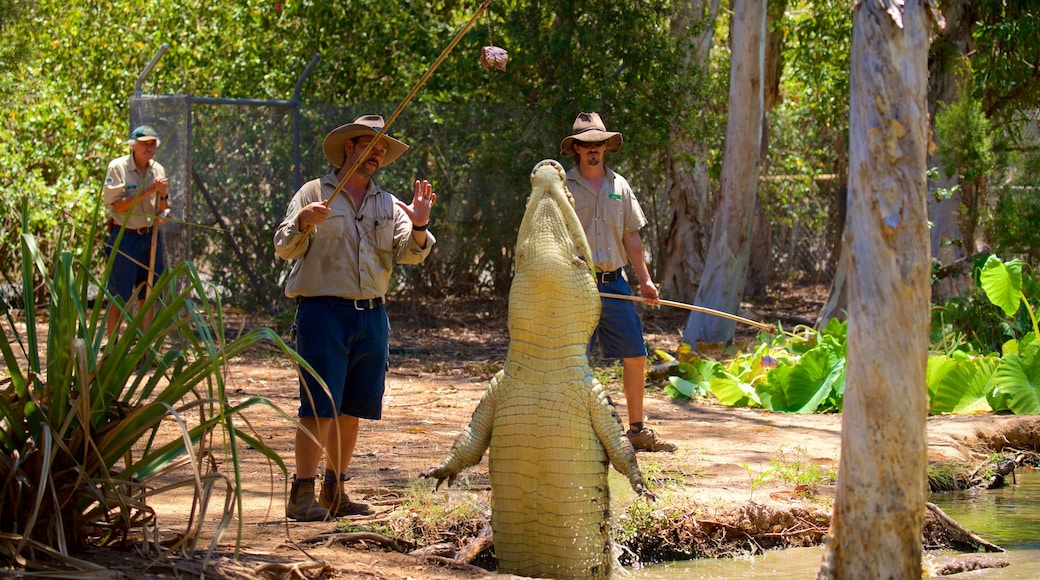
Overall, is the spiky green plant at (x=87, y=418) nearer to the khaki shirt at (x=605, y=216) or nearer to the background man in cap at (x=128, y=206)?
the khaki shirt at (x=605, y=216)

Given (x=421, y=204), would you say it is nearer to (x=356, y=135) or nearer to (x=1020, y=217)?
(x=356, y=135)

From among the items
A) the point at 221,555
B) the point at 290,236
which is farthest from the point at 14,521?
the point at 290,236

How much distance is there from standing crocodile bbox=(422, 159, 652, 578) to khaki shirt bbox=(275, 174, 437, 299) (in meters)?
0.77

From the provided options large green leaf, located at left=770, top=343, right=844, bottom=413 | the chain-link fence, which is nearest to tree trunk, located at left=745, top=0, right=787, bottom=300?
the chain-link fence

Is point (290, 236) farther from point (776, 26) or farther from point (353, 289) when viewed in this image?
point (776, 26)

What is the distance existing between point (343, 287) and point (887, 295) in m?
2.38

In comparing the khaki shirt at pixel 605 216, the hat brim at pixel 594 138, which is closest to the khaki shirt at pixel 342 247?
the khaki shirt at pixel 605 216

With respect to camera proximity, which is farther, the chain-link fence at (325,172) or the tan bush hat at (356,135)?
the chain-link fence at (325,172)

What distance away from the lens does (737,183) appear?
11.8 meters

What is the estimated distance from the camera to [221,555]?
151 inches

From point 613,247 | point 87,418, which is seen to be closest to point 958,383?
point 613,247

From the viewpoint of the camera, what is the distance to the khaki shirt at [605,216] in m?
6.57

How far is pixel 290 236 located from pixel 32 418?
148 centimetres

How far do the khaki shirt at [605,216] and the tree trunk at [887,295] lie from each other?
9.54ft
